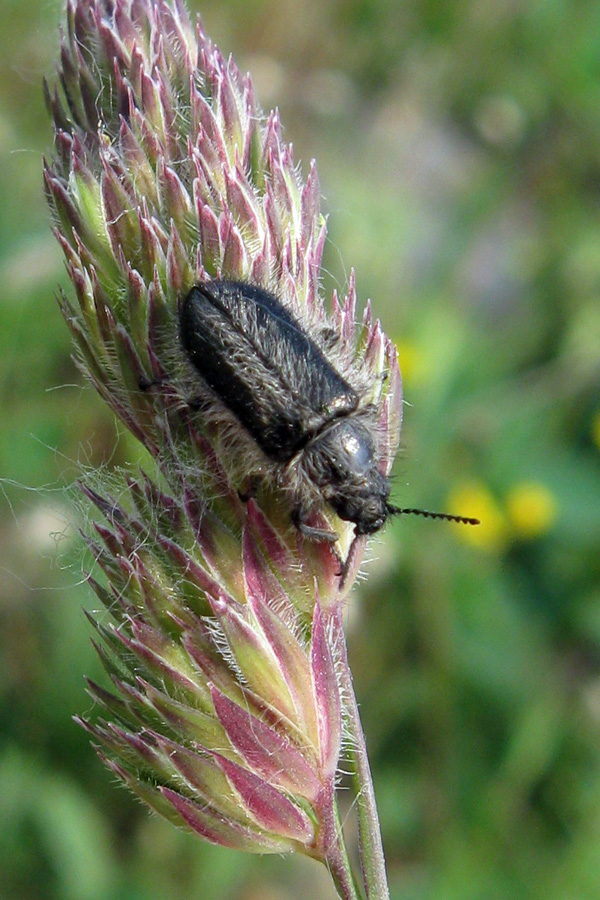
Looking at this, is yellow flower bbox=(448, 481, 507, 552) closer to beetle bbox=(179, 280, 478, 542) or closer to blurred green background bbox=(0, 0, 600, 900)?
blurred green background bbox=(0, 0, 600, 900)

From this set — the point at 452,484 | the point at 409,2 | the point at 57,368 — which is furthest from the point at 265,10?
the point at 452,484

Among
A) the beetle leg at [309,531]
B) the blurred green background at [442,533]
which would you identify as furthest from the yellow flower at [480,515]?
the beetle leg at [309,531]

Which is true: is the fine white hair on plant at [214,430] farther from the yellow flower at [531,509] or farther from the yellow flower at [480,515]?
the yellow flower at [531,509]

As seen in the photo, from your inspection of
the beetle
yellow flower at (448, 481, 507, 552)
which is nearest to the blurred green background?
yellow flower at (448, 481, 507, 552)

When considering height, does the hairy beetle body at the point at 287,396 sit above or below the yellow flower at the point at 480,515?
above

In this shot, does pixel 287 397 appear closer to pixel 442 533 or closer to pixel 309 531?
pixel 309 531

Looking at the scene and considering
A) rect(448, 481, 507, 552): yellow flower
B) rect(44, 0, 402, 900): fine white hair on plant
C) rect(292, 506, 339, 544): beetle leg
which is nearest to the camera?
rect(44, 0, 402, 900): fine white hair on plant
